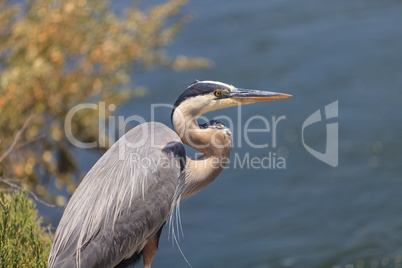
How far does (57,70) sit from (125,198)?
2.73 meters

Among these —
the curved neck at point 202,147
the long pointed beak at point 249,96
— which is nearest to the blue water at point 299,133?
the curved neck at point 202,147

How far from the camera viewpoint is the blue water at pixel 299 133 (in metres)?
7.05

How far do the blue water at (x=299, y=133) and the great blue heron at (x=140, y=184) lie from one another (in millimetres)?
2787

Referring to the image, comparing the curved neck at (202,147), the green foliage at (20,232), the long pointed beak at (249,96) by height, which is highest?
the long pointed beak at (249,96)

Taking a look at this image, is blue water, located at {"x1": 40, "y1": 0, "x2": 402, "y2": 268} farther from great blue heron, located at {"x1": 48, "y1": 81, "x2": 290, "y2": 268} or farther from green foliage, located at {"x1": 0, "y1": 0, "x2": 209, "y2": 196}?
great blue heron, located at {"x1": 48, "y1": 81, "x2": 290, "y2": 268}

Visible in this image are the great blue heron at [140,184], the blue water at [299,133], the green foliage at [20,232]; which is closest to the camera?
the green foliage at [20,232]

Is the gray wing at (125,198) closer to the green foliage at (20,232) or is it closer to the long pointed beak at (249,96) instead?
the green foliage at (20,232)

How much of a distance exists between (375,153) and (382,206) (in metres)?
0.96

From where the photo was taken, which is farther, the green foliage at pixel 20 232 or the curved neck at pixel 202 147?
the curved neck at pixel 202 147

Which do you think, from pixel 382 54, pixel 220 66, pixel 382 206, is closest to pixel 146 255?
pixel 382 206

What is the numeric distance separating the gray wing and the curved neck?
0.10 meters

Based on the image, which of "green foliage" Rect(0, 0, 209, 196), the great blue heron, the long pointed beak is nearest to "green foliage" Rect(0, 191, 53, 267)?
the great blue heron

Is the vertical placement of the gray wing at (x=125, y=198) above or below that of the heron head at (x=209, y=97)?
below

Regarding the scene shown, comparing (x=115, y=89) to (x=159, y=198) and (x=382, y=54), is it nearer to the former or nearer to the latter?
(x=159, y=198)
